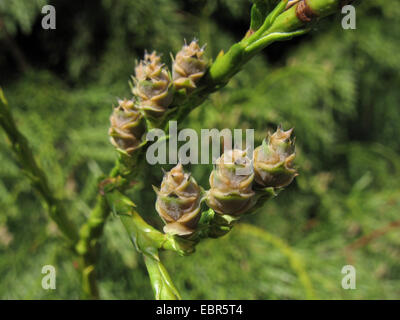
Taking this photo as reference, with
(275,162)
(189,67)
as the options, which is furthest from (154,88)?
(275,162)

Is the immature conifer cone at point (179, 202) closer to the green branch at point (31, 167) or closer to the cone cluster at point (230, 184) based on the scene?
the cone cluster at point (230, 184)

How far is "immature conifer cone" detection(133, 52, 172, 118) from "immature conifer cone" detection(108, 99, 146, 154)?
0.01m

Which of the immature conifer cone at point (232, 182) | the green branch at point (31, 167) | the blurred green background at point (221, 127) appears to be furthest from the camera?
the blurred green background at point (221, 127)

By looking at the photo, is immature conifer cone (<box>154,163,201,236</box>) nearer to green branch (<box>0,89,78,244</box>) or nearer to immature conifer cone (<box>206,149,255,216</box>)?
immature conifer cone (<box>206,149,255,216</box>)

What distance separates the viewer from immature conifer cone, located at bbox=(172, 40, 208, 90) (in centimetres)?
45

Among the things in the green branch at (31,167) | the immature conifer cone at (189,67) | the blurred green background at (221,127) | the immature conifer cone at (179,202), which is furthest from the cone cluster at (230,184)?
the blurred green background at (221,127)

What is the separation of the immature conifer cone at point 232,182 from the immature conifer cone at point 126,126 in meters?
0.11

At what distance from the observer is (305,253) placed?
107cm

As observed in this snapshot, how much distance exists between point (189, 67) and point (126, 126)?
9cm

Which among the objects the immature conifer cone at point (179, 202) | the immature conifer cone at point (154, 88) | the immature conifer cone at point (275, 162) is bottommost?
the immature conifer cone at point (179, 202)

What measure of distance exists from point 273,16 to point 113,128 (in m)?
0.20

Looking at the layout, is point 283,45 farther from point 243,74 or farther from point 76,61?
point 76,61

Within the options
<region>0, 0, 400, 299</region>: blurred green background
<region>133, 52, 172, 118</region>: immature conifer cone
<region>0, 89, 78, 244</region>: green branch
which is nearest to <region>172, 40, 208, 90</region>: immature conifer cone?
<region>133, 52, 172, 118</region>: immature conifer cone

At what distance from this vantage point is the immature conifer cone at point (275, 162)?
390 mm
